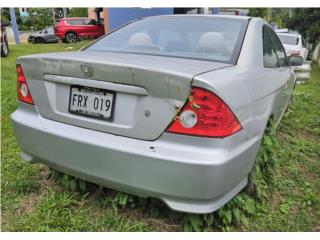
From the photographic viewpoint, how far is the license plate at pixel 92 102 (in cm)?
222

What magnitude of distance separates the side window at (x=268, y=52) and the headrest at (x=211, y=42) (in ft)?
1.43

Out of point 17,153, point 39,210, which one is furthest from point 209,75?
point 17,153

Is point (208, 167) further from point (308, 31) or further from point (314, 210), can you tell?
point (308, 31)

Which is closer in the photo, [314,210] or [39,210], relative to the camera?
[39,210]

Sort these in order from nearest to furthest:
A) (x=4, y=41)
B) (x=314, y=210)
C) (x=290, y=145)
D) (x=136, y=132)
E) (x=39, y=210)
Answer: (x=136, y=132) → (x=39, y=210) → (x=314, y=210) → (x=290, y=145) → (x=4, y=41)

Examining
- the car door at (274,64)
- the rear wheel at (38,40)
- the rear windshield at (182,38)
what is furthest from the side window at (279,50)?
the rear wheel at (38,40)

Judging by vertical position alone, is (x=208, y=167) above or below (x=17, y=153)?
above

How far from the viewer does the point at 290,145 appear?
4.12 metres

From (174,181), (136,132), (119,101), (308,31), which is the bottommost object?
(308,31)

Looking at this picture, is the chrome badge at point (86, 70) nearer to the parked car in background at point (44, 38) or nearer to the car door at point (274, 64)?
the car door at point (274, 64)

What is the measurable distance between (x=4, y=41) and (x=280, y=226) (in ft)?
33.6

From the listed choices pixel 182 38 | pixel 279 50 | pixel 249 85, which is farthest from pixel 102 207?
pixel 279 50

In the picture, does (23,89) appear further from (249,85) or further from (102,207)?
(249,85)

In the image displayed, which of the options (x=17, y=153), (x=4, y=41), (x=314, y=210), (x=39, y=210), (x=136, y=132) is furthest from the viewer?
(x=4, y=41)
